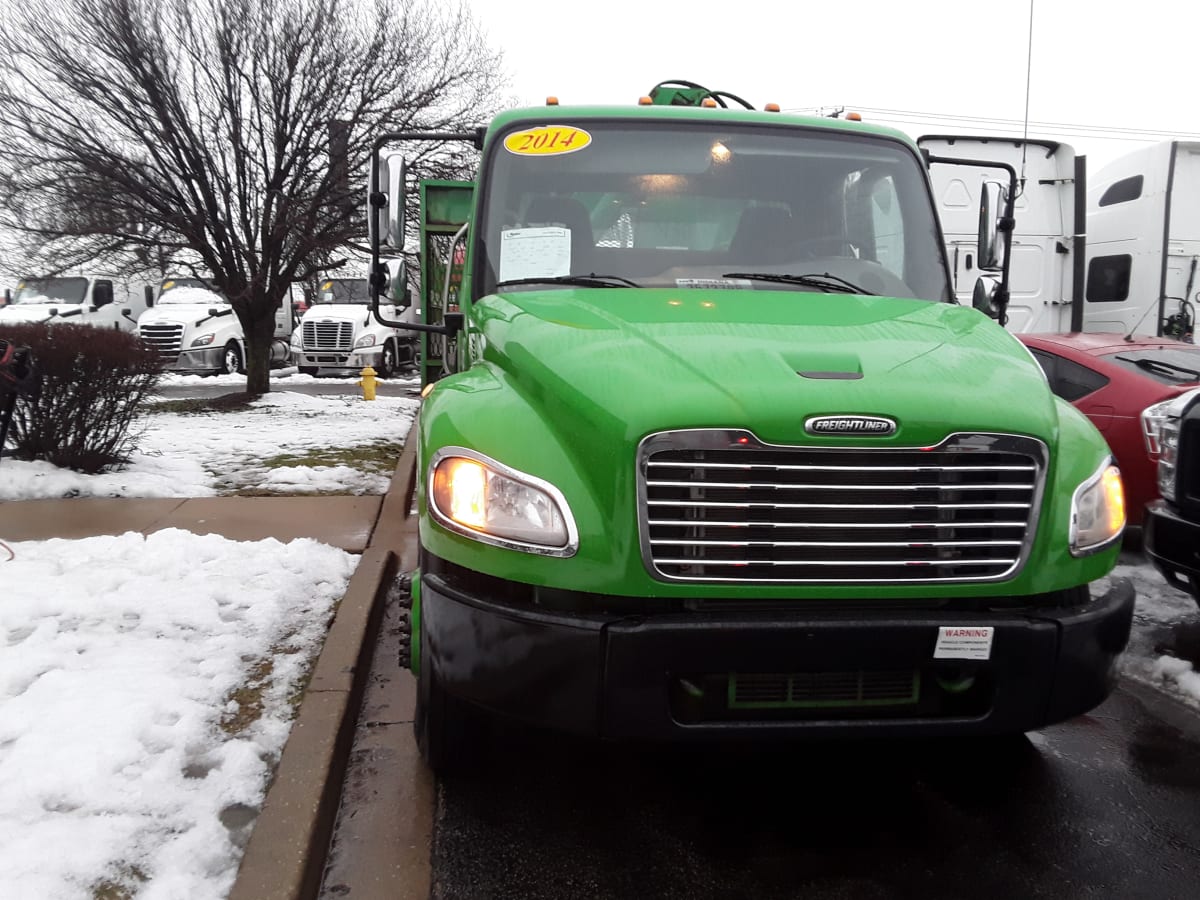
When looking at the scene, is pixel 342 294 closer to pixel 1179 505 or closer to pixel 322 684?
pixel 322 684

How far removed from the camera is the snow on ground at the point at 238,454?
23.7 ft

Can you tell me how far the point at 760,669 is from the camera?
2557 mm

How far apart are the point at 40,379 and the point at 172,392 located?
10284mm

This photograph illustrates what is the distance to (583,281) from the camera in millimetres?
3689

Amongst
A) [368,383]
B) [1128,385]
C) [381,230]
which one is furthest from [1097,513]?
[368,383]

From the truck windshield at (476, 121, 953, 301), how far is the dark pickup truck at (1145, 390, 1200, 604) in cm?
128

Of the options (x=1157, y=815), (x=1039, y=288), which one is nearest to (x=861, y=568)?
(x=1157, y=815)

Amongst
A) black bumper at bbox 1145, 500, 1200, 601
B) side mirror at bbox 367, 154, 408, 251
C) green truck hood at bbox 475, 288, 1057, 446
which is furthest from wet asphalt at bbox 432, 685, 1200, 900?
side mirror at bbox 367, 154, 408, 251

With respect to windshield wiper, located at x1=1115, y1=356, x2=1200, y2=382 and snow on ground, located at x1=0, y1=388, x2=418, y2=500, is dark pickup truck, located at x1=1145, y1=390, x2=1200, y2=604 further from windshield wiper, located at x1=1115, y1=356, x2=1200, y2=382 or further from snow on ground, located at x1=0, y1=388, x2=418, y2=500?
snow on ground, located at x1=0, y1=388, x2=418, y2=500

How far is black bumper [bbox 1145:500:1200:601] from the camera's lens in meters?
4.08

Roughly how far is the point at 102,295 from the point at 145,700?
63.0ft

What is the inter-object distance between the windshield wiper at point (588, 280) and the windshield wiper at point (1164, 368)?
475 centimetres

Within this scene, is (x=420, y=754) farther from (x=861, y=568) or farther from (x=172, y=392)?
(x=172, y=392)

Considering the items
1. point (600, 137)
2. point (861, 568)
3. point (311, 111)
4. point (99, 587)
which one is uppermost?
point (311, 111)
